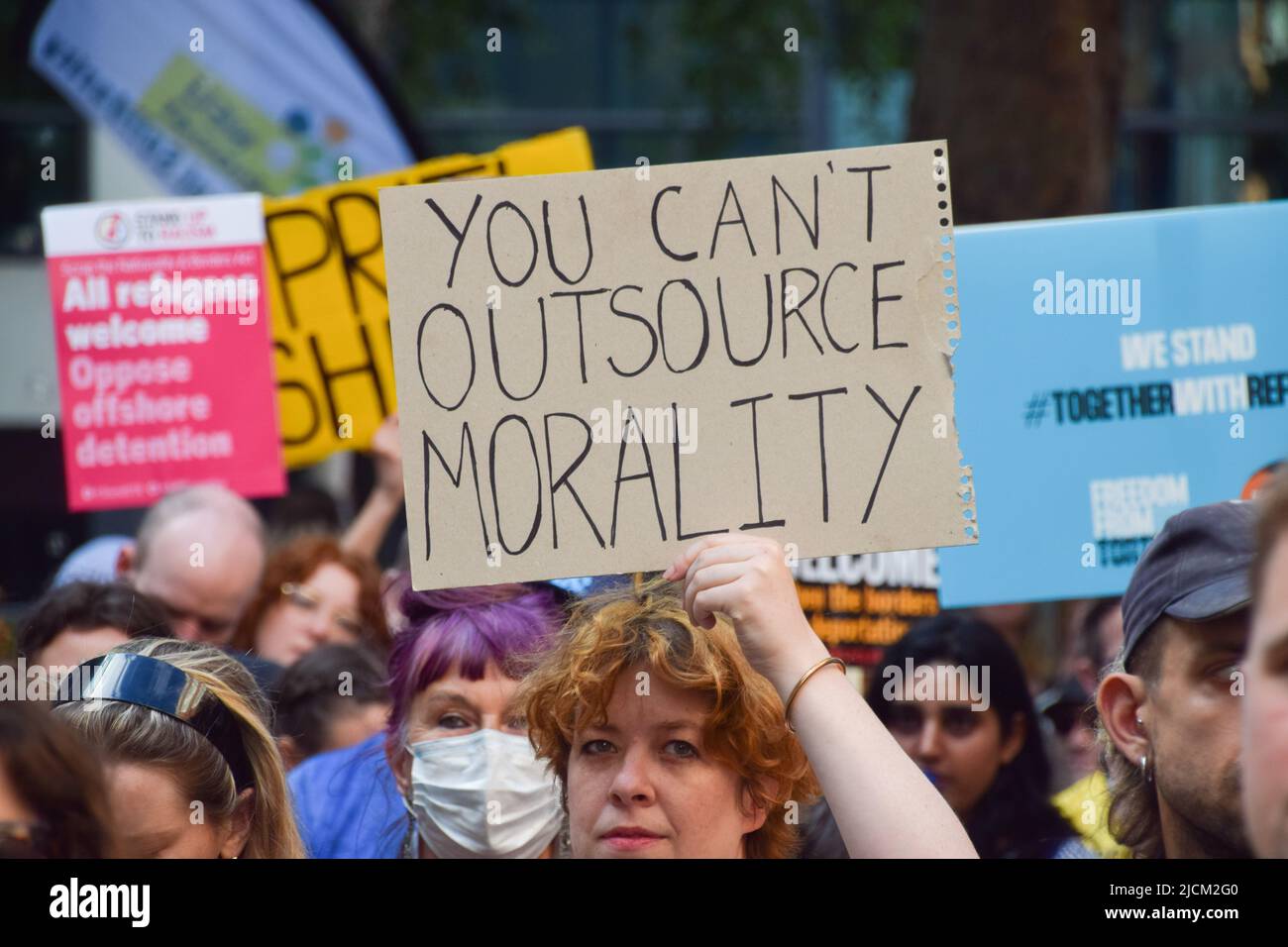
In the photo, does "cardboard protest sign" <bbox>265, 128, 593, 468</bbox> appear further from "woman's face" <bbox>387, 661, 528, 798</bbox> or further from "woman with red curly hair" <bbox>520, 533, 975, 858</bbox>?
"woman with red curly hair" <bbox>520, 533, 975, 858</bbox>

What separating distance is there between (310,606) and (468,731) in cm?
182

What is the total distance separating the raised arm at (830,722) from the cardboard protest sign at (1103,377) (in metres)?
1.42

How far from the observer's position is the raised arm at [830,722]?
6.53 ft

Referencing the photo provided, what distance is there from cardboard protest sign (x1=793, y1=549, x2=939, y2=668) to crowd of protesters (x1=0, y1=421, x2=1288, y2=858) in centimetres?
39

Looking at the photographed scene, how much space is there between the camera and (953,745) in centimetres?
385

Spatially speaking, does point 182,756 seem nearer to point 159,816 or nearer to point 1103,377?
point 159,816

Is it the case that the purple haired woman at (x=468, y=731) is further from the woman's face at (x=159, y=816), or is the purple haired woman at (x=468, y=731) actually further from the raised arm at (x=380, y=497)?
the raised arm at (x=380, y=497)

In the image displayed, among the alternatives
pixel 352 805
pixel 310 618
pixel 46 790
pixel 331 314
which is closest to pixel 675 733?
pixel 46 790

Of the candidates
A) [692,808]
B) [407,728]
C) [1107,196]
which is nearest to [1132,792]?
[692,808]

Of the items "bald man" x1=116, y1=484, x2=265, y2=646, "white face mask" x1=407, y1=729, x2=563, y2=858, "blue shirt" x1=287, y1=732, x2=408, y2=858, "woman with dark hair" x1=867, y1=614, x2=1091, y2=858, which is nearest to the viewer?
"white face mask" x1=407, y1=729, x2=563, y2=858

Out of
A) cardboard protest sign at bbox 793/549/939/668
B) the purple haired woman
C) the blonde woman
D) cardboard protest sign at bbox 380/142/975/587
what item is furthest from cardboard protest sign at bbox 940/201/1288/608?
the blonde woman

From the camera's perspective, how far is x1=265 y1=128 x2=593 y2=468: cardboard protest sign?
15.7ft

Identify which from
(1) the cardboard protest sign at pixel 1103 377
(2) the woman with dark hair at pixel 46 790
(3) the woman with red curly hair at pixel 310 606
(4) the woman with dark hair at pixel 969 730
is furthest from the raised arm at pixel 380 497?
(2) the woman with dark hair at pixel 46 790

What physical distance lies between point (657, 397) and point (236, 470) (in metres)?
2.61
